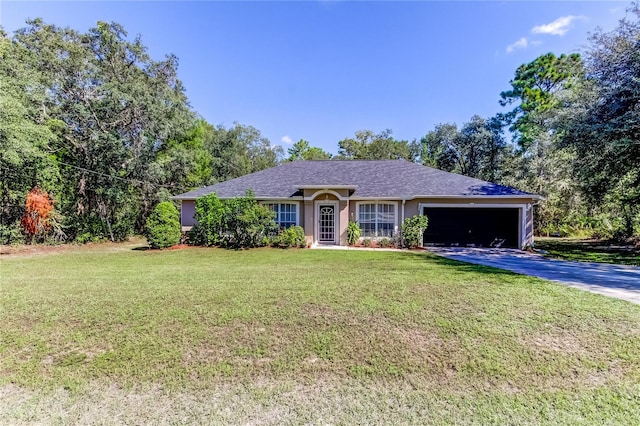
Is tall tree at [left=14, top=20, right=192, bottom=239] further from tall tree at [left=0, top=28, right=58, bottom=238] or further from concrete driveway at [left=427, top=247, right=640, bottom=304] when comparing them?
concrete driveway at [left=427, top=247, right=640, bottom=304]

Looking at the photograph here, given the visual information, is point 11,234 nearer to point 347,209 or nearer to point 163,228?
point 163,228

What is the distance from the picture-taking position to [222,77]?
17.9 m

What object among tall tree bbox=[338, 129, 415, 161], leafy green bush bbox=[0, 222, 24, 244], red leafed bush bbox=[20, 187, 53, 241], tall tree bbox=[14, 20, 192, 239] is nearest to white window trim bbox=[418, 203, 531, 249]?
tall tree bbox=[14, 20, 192, 239]

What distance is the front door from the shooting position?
15820mm

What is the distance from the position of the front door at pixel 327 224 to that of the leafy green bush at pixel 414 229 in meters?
3.56

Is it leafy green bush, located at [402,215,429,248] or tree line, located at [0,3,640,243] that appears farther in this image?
leafy green bush, located at [402,215,429,248]

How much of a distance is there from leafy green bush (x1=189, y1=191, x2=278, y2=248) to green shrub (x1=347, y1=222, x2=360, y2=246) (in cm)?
368

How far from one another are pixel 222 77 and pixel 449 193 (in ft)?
46.8

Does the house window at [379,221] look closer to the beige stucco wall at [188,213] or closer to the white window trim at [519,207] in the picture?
the white window trim at [519,207]

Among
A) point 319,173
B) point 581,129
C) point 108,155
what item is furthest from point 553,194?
point 108,155

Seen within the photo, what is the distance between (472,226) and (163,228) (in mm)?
15409

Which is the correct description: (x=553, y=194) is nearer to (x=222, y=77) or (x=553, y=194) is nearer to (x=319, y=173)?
(x=319, y=173)

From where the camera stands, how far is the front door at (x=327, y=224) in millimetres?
15820

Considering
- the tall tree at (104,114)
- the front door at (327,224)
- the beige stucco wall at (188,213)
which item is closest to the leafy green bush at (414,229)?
the front door at (327,224)
